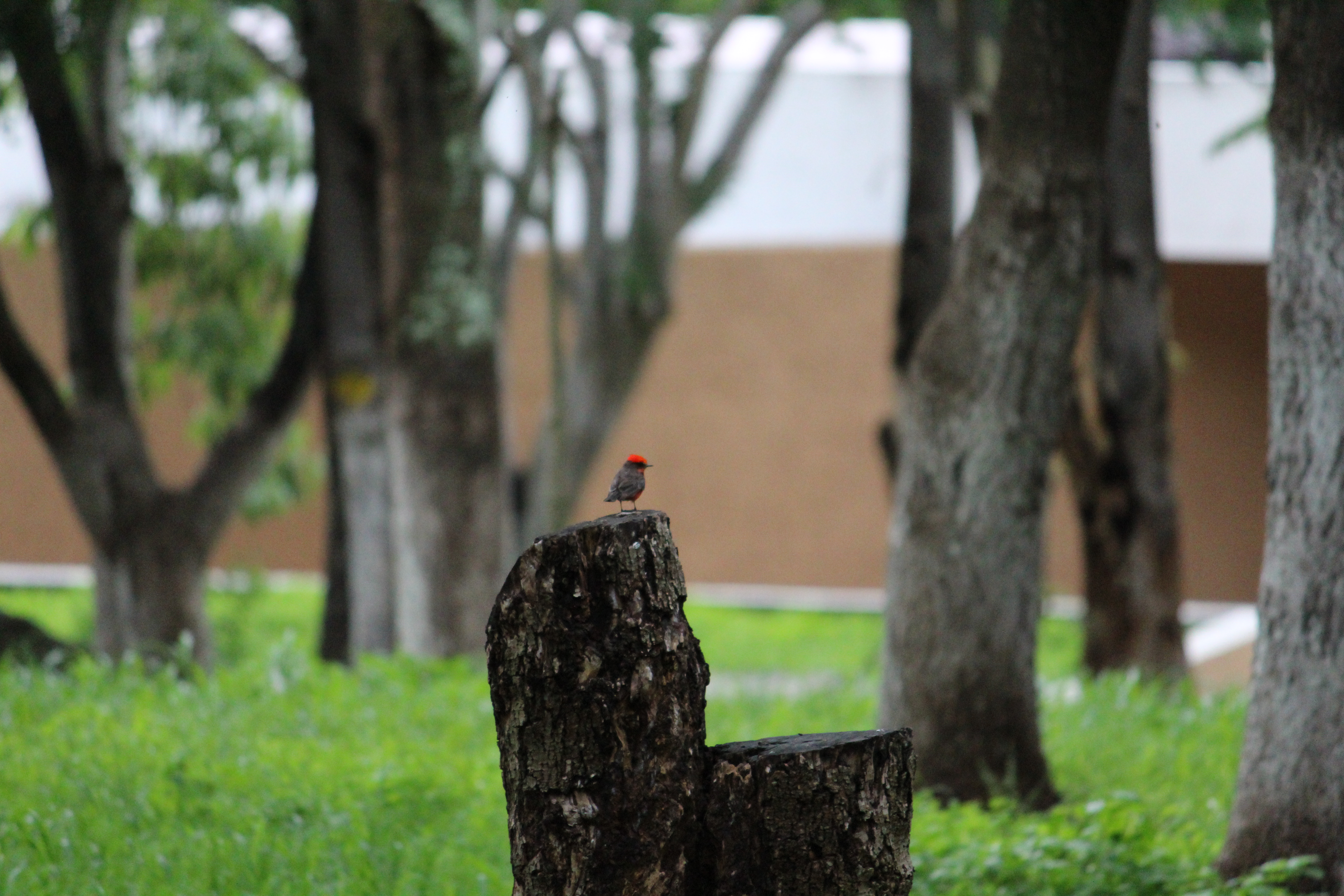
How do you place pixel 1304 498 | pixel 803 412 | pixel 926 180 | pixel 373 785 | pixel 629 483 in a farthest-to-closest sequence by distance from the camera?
1. pixel 803 412
2. pixel 926 180
3. pixel 373 785
4. pixel 1304 498
5. pixel 629 483

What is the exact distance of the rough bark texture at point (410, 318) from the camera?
859cm

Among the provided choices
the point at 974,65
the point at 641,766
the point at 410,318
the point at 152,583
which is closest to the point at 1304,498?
the point at 641,766

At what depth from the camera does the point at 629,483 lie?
3.43 meters

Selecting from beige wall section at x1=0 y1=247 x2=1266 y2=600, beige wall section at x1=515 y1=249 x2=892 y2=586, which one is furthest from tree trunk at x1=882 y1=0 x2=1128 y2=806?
beige wall section at x1=515 y1=249 x2=892 y2=586

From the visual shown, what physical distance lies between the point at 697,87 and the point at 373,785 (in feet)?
19.1

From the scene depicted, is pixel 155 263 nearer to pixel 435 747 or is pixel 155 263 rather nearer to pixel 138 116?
pixel 138 116

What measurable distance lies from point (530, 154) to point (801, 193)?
796cm

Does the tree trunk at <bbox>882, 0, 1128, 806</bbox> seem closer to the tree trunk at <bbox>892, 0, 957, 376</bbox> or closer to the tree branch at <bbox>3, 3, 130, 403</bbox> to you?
the tree trunk at <bbox>892, 0, 957, 376</bbox>

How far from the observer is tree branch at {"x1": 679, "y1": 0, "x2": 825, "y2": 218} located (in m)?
9.97

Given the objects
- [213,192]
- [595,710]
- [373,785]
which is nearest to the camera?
[595,710]

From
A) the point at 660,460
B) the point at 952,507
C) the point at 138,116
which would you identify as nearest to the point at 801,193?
the point at 660,460

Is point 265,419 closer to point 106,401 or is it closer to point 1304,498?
point 106,401

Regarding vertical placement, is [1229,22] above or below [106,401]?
above

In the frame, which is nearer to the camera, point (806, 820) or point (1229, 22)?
point (806, 820)
